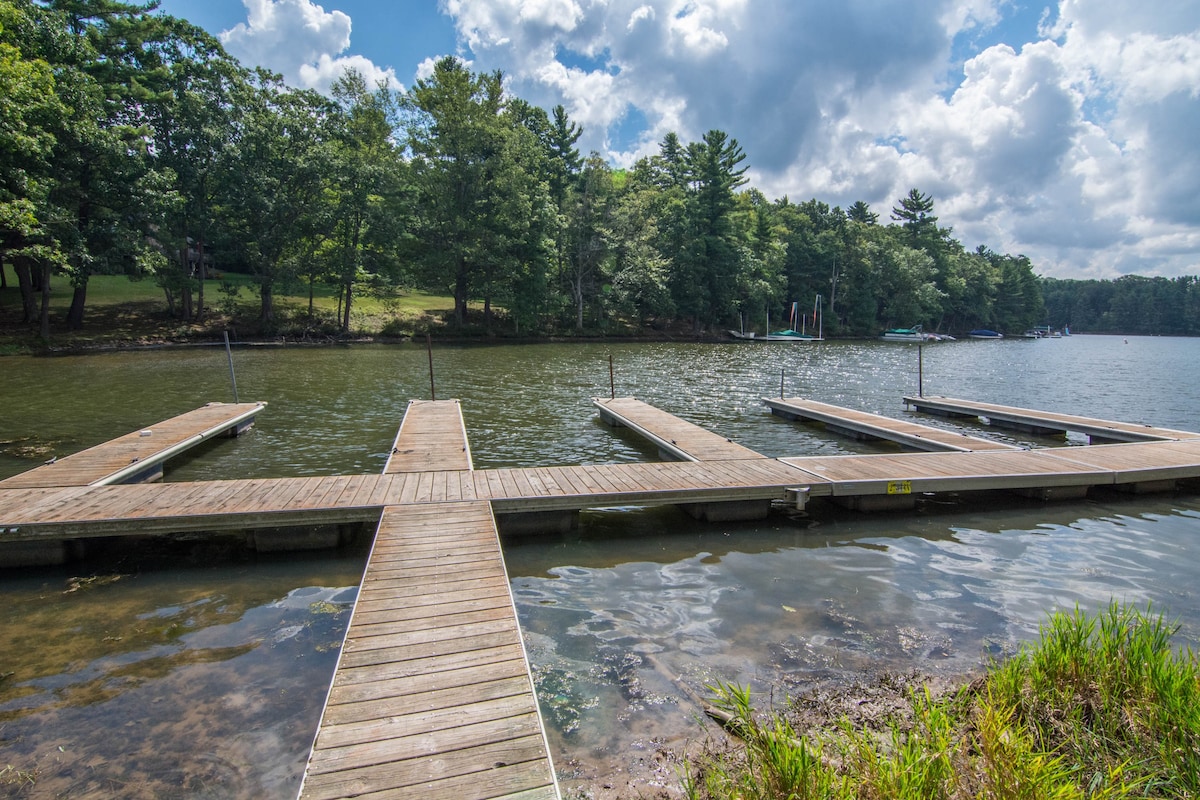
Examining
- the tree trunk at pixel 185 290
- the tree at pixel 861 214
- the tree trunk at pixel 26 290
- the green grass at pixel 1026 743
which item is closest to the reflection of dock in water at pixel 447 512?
the green grass at pixel 1026 743

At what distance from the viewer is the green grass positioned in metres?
3.03

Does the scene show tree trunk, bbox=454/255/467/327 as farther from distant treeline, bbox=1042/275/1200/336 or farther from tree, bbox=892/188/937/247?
distant treeline, bbox=1042/275/1200/336

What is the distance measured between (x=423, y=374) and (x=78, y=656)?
70.1 ft

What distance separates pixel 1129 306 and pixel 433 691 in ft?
578

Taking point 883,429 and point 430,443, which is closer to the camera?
point 430,443

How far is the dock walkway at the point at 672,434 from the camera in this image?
1085cm

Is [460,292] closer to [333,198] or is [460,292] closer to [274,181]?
[333,198]

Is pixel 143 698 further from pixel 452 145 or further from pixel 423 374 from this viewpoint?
pixel 452 145

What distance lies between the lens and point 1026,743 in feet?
11.0

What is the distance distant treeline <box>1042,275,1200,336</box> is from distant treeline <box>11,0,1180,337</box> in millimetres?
116460

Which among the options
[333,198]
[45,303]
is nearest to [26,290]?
[45,303]

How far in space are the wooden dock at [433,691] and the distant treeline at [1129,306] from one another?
554ft

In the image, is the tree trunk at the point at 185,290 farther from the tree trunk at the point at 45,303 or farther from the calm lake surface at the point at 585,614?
the calm lake surface at the point at 585,614

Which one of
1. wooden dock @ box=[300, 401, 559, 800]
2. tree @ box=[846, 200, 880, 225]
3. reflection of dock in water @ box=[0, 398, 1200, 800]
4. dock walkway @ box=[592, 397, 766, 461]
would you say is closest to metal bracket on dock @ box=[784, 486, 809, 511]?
reflection of dock in water @ box=[0, 398, 1200, 800]
